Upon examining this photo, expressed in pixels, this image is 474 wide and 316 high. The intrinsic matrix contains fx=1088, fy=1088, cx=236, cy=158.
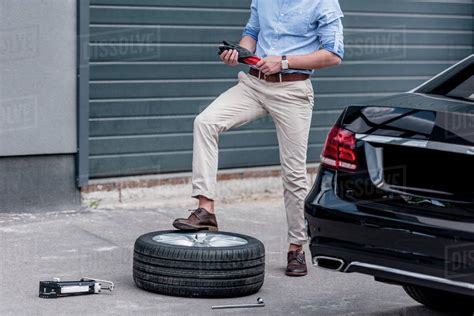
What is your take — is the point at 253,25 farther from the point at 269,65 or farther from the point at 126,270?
the point at 126,270

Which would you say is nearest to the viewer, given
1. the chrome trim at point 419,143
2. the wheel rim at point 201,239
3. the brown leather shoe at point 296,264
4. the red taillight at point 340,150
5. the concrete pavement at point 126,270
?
the chrome trim at point 419,143

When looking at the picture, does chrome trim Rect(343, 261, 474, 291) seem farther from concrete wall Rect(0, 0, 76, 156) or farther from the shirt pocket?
concrete wall Rect(0, 0, 76, 156)

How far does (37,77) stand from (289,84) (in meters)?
2.43

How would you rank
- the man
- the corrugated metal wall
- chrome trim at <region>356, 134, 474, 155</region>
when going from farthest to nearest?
1. the corrugated metal wall
2. the man
3. chrome trim at <region>356, 134, 474, 155</region>

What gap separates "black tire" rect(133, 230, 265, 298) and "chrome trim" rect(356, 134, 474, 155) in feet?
3.92

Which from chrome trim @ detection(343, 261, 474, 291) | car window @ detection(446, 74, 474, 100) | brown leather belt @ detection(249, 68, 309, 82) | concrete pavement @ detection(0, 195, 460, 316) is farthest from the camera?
brown leather belt @ detection(249, 68, 309, 82)

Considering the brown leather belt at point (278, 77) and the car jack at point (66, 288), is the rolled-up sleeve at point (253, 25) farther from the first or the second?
the car jack at point (66, 288)

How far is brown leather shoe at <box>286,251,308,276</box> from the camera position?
7.09 m

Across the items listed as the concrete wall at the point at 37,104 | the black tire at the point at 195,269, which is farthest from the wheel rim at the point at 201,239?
the concrete wall at the point at 37,104

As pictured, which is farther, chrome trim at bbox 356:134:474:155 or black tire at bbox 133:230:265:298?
black tire at bbox 133:230:265:298

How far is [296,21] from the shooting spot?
22.6 ft

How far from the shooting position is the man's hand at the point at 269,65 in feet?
22.3

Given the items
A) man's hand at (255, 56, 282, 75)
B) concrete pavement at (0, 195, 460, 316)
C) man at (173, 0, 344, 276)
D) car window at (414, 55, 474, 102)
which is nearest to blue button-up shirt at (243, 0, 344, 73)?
man at (173, 0, 344, 276)

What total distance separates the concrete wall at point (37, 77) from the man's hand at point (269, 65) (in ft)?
7.64
